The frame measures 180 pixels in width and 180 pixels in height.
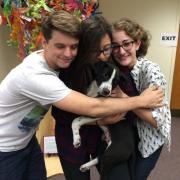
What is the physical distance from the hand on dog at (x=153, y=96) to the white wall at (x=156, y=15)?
120 inches

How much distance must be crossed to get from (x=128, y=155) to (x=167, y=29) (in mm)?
3261

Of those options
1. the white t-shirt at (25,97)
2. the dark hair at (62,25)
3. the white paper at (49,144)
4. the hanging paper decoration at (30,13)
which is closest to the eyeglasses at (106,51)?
the dark hair at (62,25)

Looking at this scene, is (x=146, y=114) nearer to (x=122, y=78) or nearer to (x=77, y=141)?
(x=122, y=78)

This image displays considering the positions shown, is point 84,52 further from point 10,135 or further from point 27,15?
point 27,15

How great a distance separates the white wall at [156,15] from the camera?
4.25 m

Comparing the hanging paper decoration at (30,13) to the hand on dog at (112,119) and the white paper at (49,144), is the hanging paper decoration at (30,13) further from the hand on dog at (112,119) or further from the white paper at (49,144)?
the hand on dog at (112,119)

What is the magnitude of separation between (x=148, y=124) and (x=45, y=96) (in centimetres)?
56

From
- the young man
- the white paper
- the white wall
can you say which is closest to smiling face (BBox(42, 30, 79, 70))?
the young man

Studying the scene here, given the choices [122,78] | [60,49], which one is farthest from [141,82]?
[60,49]

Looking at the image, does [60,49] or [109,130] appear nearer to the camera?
[60,49]

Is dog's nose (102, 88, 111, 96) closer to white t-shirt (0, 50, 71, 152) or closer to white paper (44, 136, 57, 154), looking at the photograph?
white t-shirt (0, 50, 71, 152)

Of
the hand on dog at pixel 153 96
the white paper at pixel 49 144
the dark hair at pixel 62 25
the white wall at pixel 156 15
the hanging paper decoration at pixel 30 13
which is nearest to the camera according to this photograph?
the dark hair at pixel 62 25

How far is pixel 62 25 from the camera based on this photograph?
128 cm

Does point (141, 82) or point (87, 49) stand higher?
point (87, 49)
